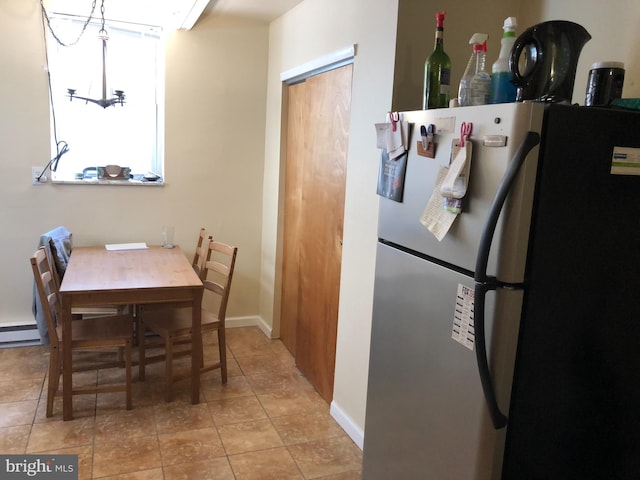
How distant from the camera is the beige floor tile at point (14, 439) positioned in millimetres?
2439

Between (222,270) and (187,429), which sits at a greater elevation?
(222,270)

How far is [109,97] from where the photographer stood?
3.71m

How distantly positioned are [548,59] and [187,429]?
2.36 m

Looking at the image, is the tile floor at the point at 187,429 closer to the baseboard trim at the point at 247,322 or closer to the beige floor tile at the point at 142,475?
the beige floor tile at the point at 142,475

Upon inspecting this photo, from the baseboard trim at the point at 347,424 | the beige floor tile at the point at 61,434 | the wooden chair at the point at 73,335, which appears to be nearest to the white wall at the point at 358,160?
the baseboard trim at the point at 347,424

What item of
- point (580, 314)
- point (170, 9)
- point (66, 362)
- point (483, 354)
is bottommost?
point (66, 362)

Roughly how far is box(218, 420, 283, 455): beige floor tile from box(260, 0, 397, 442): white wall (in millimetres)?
389

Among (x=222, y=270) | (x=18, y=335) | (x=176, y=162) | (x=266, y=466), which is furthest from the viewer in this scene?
(x=176, y=162)

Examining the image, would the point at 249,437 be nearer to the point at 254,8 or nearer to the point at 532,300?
the point at 532,300

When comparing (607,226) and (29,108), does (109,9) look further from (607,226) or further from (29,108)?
(607,226)

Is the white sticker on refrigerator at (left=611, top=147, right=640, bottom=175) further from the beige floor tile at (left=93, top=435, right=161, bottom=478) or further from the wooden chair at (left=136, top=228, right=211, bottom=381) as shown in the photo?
the wooden chair at (left=136, top=228, right=211, bottom=381)

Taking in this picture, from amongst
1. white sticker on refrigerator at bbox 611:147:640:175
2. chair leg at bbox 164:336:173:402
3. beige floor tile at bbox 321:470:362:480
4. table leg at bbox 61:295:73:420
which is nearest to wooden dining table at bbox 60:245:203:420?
table leg at bbox 61:295:73:420

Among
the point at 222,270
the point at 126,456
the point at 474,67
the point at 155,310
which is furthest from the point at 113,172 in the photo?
the point at 474,67

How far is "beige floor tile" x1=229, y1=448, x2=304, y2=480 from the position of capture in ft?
7.73
